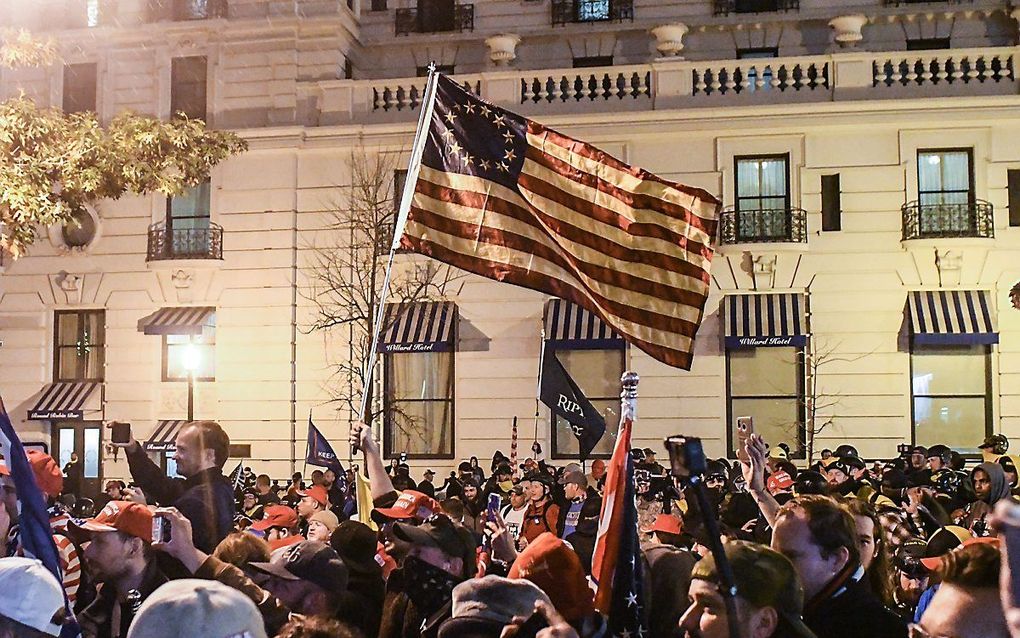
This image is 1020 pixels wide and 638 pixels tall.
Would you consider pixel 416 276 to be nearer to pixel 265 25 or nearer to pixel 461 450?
pixel 461 450

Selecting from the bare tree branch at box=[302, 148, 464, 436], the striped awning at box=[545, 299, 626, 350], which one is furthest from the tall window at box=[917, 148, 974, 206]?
the bare tree branch at box=[302, 148, 464, 436]

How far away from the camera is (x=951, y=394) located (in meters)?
23.5

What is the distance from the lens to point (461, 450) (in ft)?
82.0

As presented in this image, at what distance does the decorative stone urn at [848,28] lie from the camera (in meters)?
25.0

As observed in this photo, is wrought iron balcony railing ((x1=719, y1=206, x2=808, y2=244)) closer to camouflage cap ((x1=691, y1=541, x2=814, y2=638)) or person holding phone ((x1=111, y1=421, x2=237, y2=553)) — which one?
person holding phone ((x1=111, y1=421, x2=237, y2=553))

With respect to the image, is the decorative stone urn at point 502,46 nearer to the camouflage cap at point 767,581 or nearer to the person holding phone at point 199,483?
the person holding phone at point 199,483

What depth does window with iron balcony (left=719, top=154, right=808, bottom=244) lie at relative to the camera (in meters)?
24.0

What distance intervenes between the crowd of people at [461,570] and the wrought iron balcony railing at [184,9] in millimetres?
20069

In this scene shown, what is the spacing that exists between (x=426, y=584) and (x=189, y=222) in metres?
22.6

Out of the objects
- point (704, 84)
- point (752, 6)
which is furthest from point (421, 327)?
point (752, 6)

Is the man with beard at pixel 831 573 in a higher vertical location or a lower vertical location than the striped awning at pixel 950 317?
lower

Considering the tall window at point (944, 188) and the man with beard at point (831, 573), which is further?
the tall window at point (944, 188)

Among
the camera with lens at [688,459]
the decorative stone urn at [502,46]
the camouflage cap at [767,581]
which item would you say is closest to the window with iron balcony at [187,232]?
the decorative stone urn at [502,46]

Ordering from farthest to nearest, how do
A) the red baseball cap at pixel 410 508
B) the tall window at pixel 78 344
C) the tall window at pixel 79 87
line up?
the tall window at pixel 79 87
the tall window at pixel 78 344
the red baseball cap at pixel 410 508
